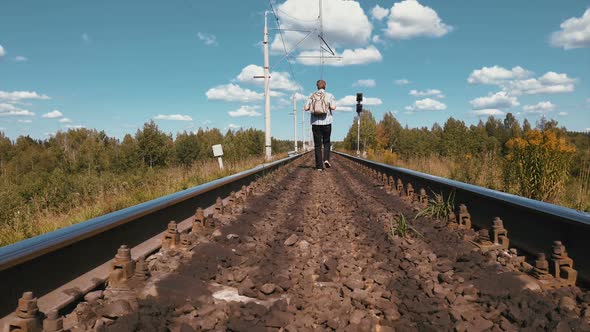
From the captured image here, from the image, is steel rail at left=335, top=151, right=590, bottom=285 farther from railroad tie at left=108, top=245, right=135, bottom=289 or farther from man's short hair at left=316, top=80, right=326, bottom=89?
man's short hair at left=316, top=80, right=326, bottom=89

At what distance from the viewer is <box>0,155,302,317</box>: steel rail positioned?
6.43ft

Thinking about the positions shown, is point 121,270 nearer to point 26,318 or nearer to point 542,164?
point 26,318

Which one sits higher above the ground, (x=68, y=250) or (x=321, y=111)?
(x=321, y=111)

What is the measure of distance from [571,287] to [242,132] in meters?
131

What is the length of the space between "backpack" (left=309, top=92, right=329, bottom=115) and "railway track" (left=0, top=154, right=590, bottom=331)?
7.16m

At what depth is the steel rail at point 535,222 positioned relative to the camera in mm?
2766

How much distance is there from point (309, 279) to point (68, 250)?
5.09ft

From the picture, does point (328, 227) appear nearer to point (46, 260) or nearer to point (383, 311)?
point (383, 311)

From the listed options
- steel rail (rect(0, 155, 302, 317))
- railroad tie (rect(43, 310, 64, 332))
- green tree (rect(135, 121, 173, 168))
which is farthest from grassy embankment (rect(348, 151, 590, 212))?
green tree (rect(135, 121, 173, 168))

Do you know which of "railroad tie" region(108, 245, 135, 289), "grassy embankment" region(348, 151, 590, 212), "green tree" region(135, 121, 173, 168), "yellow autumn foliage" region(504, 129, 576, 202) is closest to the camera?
"railroad tie" region(108, 245, 135, 289)

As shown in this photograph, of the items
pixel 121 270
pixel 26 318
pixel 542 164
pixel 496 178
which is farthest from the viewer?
pixel 496 178

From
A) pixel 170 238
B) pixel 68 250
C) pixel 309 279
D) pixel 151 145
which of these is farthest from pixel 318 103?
pixel 151 145

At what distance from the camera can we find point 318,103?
37.4 ft

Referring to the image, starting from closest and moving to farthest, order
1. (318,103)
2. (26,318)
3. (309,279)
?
(26,318) → (309,279) → (318,103)
